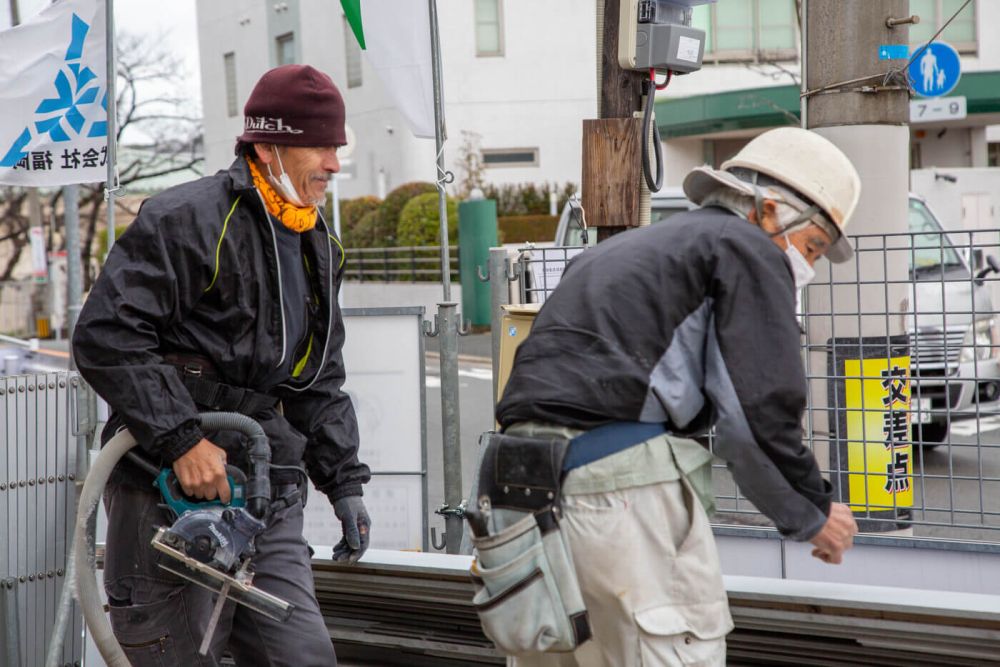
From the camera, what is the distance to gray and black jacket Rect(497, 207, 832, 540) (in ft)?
8.34

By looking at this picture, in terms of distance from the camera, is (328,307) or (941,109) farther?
(941,109)

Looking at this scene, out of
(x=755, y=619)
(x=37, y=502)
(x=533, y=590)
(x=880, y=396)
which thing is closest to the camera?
(x=533, y=590)

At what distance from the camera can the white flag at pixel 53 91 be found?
6746 millimetres

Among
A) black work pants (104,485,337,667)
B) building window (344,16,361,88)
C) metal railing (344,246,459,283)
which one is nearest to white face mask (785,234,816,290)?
black work pants (104,485,337,667)

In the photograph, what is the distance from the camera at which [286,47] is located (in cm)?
3328

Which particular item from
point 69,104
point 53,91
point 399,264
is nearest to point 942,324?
point 69,104

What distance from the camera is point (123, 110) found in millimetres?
35906

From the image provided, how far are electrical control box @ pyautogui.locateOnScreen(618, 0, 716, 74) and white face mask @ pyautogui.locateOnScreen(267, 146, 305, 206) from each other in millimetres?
1850

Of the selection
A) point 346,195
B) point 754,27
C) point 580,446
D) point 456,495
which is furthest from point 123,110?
point 580,446

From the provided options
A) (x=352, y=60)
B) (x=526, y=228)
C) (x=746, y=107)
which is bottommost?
(x=526, y=228)

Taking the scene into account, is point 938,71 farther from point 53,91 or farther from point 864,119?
point 53,91

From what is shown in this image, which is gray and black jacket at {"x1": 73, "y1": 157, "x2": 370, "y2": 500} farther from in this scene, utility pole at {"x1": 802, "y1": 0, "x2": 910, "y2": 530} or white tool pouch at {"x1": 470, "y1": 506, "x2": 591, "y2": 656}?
utility pole at {"x1": 802, "y1": 0, "x2": 910, "y2": 530}

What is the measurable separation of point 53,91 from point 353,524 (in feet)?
14.2

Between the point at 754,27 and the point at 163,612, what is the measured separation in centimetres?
2946
